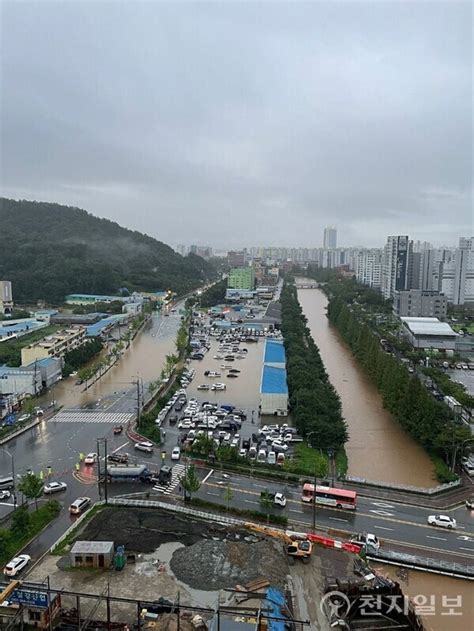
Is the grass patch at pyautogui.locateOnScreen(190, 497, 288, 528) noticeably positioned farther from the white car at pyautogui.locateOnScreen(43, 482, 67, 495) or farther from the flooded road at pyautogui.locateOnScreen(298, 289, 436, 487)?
the flooded road at pyautogui.locateOnScreen(298, 289, 436, 487)

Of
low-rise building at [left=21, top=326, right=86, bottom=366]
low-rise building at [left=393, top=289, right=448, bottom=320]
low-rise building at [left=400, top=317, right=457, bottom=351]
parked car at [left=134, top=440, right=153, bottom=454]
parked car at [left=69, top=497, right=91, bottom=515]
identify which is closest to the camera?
parked car at [left=69, top=497, right=91, bottom=515]

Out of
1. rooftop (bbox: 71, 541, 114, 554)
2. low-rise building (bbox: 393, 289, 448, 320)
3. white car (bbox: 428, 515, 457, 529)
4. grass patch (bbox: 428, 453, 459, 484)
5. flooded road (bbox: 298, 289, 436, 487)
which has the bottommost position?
flooded road (bbox: 298, 289, 436, 487)

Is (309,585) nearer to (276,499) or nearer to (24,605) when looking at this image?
(276,499)

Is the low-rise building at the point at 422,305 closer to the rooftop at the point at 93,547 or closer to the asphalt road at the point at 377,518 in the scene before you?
the asphalt road at the point at 377,518

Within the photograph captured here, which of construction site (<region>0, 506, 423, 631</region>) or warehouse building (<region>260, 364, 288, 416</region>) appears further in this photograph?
warehouse building (<region>260, 364, 288, 416</region>)

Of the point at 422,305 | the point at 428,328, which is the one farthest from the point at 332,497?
the point at 422,305

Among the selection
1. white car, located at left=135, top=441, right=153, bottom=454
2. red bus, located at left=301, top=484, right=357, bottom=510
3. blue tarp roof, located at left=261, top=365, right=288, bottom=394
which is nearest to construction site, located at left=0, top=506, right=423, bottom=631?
red bus, located at left=301, top=484, right=357, bottom=510

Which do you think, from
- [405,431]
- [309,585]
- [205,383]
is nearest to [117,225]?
[205,383]

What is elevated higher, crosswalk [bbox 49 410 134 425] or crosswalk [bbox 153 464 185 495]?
crosswalk [bbox 153 464 185 495]
